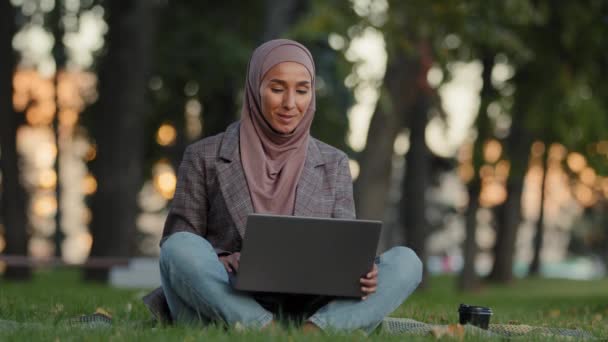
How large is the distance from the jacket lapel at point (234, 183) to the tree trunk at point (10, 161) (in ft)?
51.0

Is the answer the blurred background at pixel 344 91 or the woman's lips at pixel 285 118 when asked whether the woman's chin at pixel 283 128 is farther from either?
the blurred background at pixel 344 91

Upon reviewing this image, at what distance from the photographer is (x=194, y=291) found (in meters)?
5.21

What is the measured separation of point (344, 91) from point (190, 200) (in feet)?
66.3

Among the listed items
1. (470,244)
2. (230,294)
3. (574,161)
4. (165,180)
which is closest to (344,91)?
(470,244)

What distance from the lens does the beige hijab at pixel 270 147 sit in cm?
545

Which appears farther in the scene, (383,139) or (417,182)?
(417,182)

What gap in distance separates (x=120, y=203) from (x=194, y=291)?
14.4 m

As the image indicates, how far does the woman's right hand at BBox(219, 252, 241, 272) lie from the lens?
5.27 m

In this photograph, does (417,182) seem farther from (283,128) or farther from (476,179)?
(283,128)

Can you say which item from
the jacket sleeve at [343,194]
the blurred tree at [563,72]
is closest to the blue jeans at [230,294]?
the jacket sleeve at [343,194]

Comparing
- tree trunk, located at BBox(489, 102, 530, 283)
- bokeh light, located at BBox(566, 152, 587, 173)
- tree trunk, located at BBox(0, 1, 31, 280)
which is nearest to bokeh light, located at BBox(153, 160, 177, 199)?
tree trunk, located at BBox(0, 1, 31, 280)

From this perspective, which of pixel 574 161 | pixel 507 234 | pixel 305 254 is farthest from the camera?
pixel 507 234

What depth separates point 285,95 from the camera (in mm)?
5426

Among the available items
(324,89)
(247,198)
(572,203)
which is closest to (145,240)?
(324,89)
